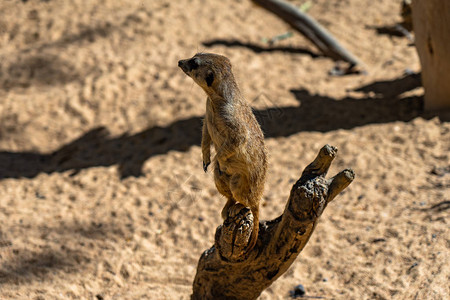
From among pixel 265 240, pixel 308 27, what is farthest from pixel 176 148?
pixel 308 27

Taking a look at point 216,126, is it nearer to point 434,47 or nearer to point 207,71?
point 207,71

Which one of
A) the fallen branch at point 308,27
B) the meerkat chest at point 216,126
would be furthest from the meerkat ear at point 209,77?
the fallen branch at point 308,27

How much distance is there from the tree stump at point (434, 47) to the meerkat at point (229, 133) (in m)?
3.23

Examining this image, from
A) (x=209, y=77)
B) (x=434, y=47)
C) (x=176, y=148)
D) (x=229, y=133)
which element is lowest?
(x=176, y=148)

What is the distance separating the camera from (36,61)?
722 centimetres

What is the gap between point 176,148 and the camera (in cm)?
579

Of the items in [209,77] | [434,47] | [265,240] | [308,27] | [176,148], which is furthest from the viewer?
[308,27]

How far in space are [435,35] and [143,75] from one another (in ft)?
11.9

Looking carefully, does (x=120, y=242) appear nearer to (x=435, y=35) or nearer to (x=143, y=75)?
(x=143, y=75)

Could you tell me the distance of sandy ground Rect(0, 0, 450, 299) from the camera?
3.96 m

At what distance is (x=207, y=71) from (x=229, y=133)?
336mm

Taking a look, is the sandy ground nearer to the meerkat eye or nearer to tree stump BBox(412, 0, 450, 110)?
tree stump BBox(412, 0, 450, 110)

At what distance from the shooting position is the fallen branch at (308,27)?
7488mm

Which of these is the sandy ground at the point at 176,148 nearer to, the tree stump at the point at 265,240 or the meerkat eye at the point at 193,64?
the tree stump at the point at 265,240
